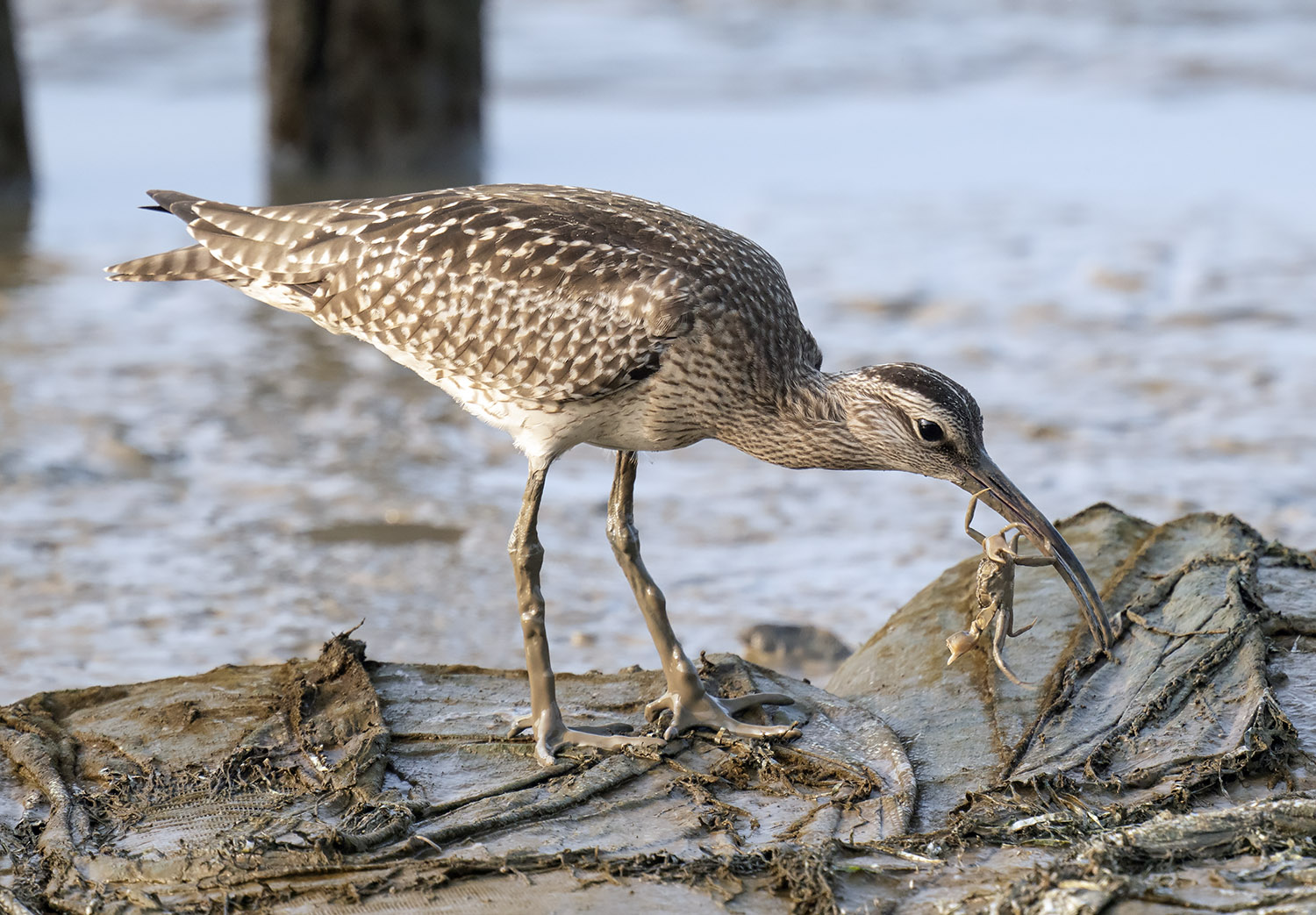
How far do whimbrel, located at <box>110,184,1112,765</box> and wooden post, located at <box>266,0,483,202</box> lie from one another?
8.19 metres

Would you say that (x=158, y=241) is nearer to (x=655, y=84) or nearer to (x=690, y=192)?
(x=690, y=192)

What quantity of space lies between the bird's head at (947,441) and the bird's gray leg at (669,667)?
0.95 metres

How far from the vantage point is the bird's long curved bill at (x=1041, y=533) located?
16.6ft

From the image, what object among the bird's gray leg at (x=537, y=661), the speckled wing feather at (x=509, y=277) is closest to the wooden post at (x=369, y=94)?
the speckled wing feather at (x=509, y=277)

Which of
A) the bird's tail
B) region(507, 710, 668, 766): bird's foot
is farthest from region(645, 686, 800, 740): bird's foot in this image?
the bird's tail

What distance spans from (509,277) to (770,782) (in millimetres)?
1939

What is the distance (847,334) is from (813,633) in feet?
14.0

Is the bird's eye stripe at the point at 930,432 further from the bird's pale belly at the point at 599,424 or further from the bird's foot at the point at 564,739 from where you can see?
the bird's foot at the point at 564,739

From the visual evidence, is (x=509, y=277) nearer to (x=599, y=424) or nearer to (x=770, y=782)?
(x=599, y=424)

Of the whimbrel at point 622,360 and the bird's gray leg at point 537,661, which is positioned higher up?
the whimbrel at point 622,360

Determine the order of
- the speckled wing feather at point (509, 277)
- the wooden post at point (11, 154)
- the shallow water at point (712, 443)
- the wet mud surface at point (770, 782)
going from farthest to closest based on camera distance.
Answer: the wooden post at point (11, 154) → the shallow water at point (712, 443) → the speckled wing feather at point (509, 277) → the wet mud surface at point (770, 782)

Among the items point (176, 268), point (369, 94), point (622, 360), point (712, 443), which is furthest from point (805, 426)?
point (369, 94)

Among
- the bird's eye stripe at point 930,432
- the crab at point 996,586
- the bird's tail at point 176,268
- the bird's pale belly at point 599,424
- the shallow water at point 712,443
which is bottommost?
the shallow water at point 712,443

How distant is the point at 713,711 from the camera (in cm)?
535
